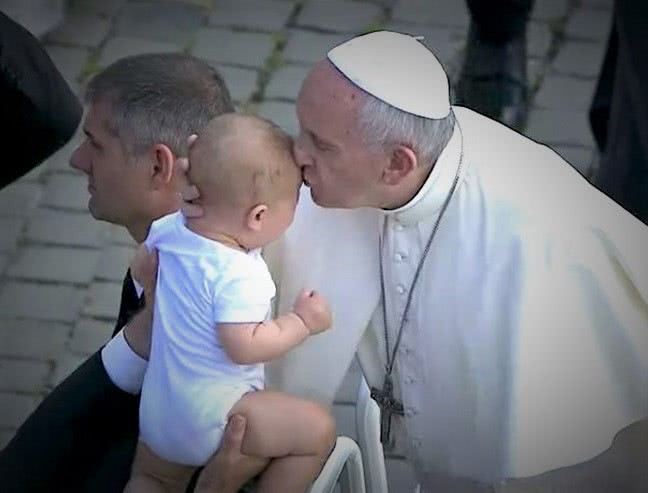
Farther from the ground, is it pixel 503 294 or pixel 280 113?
pixel 503 294

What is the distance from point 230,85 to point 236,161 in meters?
2.86

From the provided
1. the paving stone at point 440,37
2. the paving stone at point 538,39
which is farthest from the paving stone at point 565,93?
the paving stone at point 440,37

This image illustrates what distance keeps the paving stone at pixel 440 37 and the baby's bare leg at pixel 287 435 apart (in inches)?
115

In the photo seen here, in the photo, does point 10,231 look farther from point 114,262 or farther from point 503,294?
point 503,294

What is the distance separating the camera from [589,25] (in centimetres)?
543

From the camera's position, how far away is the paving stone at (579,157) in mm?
4762

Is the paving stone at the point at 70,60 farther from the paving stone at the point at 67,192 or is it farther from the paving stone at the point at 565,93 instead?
the paving stone at the point at 565,93

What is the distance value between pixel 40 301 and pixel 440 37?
1.87m

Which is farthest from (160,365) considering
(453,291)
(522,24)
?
(522,24)

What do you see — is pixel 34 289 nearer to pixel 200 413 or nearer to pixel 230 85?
pixel 230 85

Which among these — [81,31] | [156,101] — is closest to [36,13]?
[81,31]

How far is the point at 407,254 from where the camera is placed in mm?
2570

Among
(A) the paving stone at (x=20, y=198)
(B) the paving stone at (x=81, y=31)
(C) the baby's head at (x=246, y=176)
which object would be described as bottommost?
(A) the paving stone at (x=20, y=198)

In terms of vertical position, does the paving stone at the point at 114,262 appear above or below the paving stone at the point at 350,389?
below
